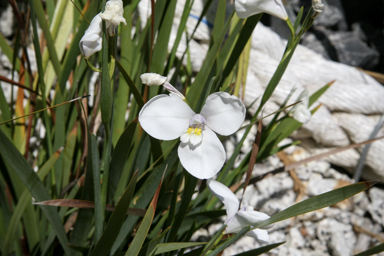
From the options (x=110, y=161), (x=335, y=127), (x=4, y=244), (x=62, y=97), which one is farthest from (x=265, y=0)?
(x=335, y=127)

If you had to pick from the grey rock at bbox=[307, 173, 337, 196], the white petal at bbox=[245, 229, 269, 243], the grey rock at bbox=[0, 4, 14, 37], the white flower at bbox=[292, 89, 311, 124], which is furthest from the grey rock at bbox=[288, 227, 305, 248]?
the grey rock at bbox=[0, 4, 14, 37]

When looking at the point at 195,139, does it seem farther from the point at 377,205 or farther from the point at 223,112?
the point at 377,205

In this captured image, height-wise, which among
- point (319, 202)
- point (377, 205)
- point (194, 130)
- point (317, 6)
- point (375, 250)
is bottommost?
point (377, 205)

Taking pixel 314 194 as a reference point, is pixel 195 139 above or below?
above

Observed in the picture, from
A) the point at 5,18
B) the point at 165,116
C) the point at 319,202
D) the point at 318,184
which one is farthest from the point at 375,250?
the point at 5,18

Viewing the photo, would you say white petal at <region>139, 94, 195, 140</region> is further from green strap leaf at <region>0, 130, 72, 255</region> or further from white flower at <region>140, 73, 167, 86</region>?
green strap leaf at <region>0, 130, 72, 255</region>

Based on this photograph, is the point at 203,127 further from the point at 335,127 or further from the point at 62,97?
the point at 335,127

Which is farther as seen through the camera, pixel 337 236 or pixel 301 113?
pixel 337 236
